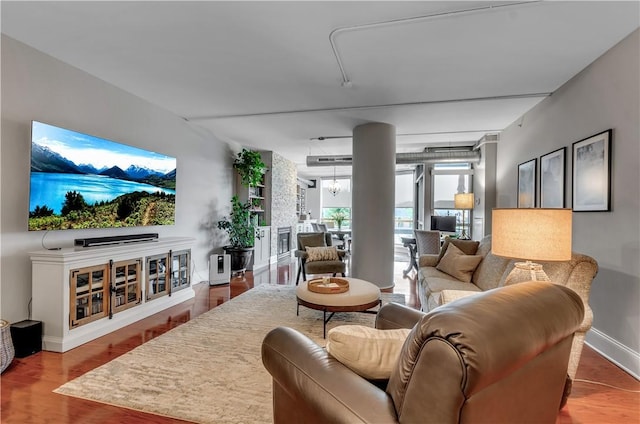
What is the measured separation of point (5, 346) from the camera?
2283mm

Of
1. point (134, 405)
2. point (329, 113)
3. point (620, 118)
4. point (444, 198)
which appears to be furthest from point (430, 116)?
point (134, 405)

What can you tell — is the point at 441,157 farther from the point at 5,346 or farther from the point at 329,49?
the point at 5,346

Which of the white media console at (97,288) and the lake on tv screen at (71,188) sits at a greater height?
the lake on tv screen at (71,188)

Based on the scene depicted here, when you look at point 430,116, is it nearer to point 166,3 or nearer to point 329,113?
point 329,113

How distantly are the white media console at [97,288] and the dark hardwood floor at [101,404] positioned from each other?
142 mm

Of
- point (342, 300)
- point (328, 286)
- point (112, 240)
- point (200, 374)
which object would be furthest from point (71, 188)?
point (342, 300)

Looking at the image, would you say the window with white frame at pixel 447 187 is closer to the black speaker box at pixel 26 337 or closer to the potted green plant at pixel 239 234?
the potted green plant at pixel 239 234

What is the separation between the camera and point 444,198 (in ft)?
24.1

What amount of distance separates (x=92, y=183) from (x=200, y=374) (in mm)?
2293

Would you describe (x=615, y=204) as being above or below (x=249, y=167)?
below

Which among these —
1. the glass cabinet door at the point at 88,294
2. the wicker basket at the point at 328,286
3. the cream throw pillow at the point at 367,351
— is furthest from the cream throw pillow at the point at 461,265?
the glass cabinet door at the point at 88,294

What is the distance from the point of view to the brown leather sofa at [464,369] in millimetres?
742

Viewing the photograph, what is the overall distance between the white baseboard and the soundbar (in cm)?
475

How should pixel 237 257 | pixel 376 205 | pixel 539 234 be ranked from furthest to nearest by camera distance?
pixel 237 257, pixel 376 205, pixel 539 234
